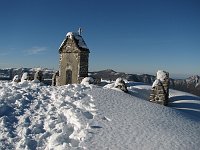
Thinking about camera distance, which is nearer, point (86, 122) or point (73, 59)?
point (86, 122)

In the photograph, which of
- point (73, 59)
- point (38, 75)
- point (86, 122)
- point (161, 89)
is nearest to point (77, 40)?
point (73, 59)

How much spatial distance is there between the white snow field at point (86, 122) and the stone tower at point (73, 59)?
10.4m

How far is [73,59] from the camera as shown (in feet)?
96.6

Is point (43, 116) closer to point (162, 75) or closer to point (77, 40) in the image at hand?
point (162, 75)

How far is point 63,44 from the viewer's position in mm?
29797

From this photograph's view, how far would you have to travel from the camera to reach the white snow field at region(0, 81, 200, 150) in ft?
40.1

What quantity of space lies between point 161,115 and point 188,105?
7340mm

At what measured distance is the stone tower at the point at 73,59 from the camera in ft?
96.1

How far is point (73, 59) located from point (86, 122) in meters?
16.1

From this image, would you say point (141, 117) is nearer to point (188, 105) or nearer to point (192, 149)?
point (192, 149)

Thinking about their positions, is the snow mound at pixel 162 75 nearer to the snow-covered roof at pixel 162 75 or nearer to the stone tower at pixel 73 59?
the snow-covered roof at pixel 162 75

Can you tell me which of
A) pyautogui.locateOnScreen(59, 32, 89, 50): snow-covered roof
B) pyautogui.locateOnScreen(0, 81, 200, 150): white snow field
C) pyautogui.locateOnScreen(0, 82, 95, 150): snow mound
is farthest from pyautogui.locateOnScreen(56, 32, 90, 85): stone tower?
pyautogui.locateOnScreen(0, 81, 200, 150): white snow field

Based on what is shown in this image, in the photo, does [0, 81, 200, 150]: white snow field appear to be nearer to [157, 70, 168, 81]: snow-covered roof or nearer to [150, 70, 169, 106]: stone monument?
[150, 70, 169, 106]: stone monument

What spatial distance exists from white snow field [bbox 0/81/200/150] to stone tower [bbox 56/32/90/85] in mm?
10395
